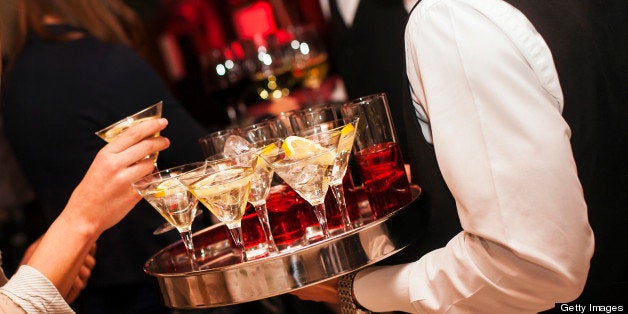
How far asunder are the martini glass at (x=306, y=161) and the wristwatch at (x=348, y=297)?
27 cm

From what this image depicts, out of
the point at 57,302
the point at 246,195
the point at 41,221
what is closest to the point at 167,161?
the point at 57,302


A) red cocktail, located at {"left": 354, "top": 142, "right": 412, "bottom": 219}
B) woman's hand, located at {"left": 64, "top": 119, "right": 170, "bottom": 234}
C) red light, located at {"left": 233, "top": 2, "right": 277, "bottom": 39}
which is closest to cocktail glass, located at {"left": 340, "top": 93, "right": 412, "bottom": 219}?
red cocktail, located at {"left": 354, "top": 142, "right": 412, "bottom": 219}

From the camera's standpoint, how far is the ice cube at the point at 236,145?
169cm

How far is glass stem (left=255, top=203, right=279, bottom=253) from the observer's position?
1.54 meters

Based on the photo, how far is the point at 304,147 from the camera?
1.45m

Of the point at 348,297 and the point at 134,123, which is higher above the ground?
the point at 134,123

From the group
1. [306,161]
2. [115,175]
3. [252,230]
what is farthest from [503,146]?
[115,175]

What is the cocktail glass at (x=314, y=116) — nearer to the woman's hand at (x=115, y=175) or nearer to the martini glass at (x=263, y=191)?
the martini glass at (x=263, y=191)

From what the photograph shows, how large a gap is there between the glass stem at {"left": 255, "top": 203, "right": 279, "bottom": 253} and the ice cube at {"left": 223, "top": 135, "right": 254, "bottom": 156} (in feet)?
0.62

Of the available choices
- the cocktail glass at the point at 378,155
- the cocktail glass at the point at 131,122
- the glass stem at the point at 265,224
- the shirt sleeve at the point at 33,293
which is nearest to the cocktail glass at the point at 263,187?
the glass stem at the point at 265,224

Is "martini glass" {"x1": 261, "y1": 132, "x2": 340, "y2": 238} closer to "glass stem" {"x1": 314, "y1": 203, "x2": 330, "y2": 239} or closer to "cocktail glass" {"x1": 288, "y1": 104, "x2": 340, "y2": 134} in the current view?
"glass stem" {"x1": 314, "y1": 203, "x2": 330, "y2": 239}

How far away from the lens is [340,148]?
1.52 meters

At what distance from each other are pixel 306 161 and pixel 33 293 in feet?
2.57

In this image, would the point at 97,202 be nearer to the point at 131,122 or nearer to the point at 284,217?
the point at 131,122
